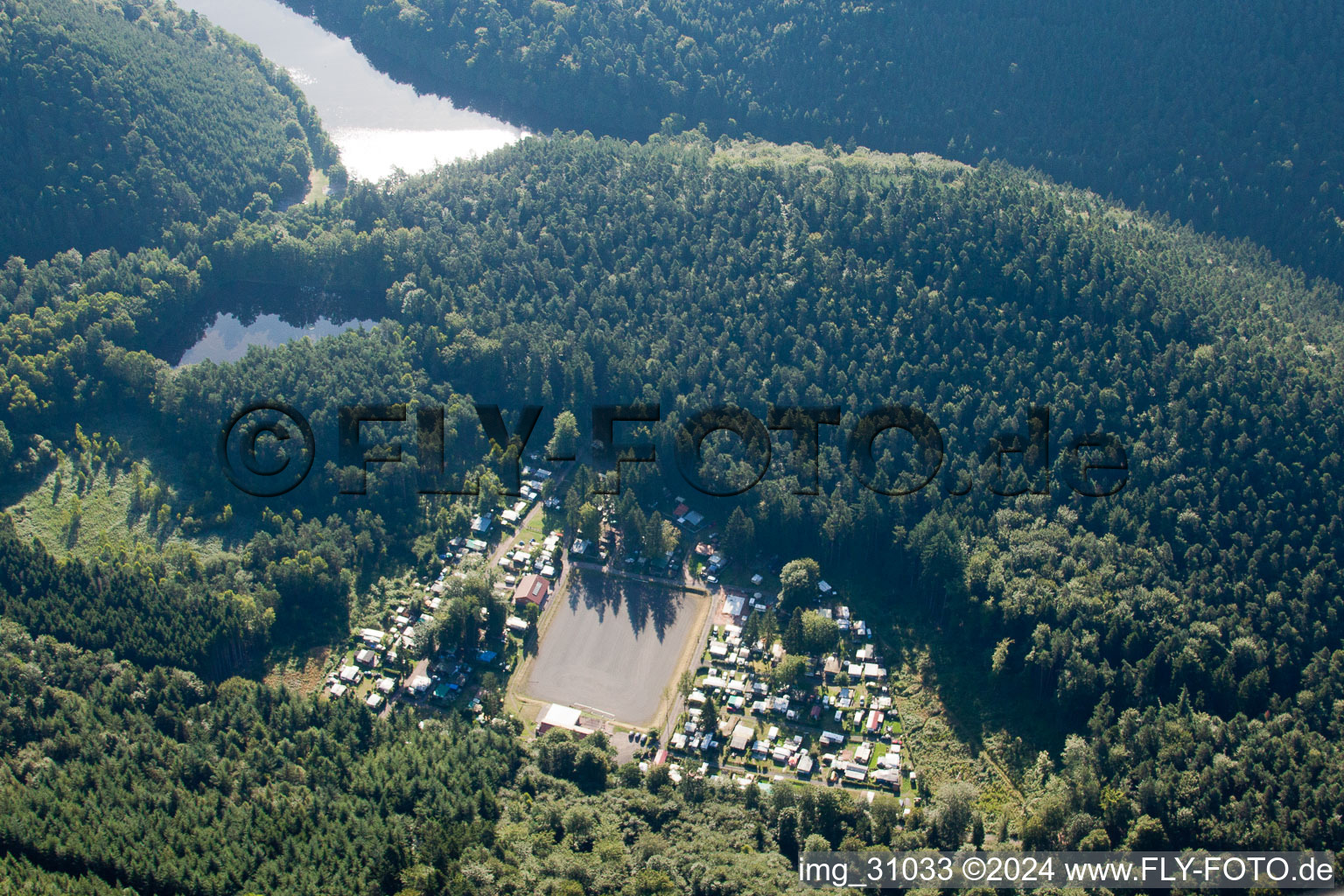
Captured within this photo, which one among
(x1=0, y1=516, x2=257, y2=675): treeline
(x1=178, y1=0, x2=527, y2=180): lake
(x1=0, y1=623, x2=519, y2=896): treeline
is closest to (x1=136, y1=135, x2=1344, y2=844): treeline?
(x1=178, y1=0, x2=527, y2=180): lake

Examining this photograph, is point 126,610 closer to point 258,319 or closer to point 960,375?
point 258,319

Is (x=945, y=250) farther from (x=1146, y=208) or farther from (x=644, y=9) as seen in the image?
(x=644, y=9)

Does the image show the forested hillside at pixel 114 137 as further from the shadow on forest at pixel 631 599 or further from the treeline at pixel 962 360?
the shadow on forest at pixel 631 599

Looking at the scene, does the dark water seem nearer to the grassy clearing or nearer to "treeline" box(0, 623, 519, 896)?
the grassy clearing

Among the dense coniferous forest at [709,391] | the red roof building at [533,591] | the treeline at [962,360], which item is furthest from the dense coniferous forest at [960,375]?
the red roof building at [533,591]

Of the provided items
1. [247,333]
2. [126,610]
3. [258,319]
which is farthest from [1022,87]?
[126,610]

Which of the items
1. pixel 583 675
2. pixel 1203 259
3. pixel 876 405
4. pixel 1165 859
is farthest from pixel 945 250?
pixel 1165 859
